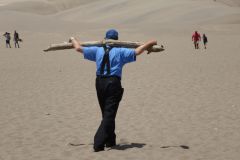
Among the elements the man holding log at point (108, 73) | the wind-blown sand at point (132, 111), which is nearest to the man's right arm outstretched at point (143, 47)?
the man holding log at point (108, 73)

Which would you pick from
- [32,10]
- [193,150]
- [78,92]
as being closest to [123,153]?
[193,150]

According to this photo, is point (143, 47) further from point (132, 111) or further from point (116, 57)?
point (132, 111)

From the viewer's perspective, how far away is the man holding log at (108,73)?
27.3 feet

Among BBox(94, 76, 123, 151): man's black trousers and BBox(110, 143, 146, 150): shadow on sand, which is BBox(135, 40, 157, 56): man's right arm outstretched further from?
BBox(110, 143, 146, 150): shadow on sand

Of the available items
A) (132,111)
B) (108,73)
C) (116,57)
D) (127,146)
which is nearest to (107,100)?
(108,73)

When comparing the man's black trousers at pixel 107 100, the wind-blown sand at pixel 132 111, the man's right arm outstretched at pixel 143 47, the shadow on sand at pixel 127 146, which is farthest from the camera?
the shadow on sand at pixel 127 146

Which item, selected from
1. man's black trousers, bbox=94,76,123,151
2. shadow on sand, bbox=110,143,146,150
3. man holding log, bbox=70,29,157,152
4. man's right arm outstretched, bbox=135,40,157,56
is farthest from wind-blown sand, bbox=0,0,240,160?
man's right arm outstretched, bbox=135,40,157,56

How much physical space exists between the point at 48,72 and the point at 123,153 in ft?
44.2

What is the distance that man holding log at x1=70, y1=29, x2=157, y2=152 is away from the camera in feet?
27.3

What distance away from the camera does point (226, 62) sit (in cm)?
2561

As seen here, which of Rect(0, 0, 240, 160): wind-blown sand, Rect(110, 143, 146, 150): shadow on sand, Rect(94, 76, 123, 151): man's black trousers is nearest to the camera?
Rect(94, 76, 123, 151): man's black trousers

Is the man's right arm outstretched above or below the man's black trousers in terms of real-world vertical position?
above

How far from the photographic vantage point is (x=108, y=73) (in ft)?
27.5

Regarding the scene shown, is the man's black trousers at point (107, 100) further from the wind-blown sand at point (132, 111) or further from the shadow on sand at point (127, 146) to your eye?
the shadow on sand at point (127, 146)
